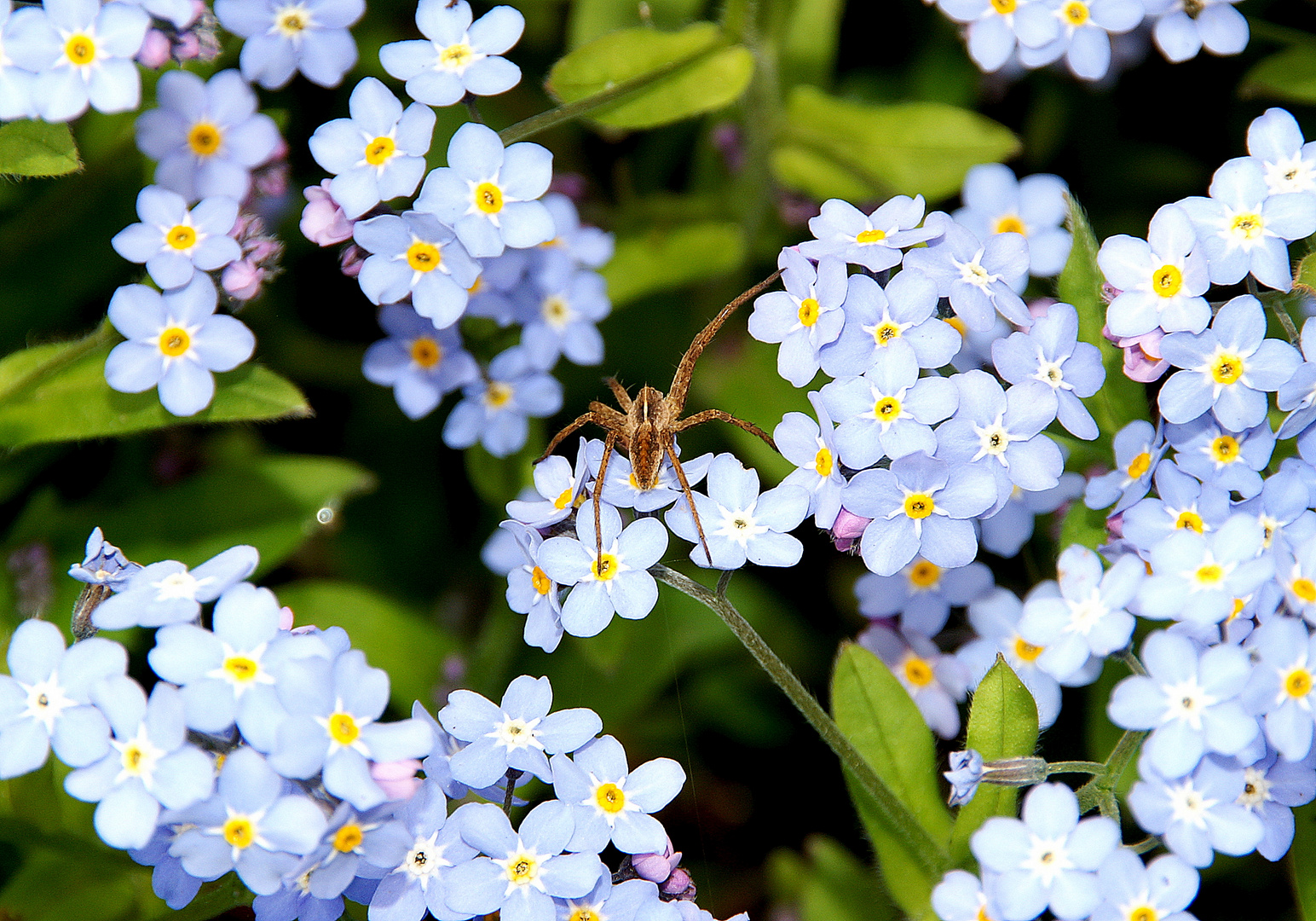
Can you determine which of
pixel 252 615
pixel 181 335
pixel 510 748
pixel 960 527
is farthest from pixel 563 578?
pixel 181 335

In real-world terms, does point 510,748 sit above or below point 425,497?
above

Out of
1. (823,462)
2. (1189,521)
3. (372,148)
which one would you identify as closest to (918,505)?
(823,462)

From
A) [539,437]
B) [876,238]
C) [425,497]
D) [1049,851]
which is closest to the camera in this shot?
[1049,851]

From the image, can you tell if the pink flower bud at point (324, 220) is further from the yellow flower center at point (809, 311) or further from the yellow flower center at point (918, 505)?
the yellow flower center at point (918, 505)

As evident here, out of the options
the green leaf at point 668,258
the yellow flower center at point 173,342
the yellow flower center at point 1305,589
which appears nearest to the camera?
the yellow flower center at point 1305,589

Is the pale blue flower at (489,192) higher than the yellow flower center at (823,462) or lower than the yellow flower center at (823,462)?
higher

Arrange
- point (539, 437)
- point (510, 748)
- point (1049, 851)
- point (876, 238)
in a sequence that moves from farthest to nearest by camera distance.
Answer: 1. point (539, 437)
2. point (876, 238)
3. point (510, 748)
4. point (1049, 851)

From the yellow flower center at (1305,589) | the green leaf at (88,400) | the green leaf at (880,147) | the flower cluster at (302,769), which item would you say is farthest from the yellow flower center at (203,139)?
the yellow flower center at (1305,589)

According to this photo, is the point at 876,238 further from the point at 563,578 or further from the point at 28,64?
the point at 28,64
